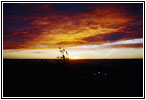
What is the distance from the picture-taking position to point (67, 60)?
750cm

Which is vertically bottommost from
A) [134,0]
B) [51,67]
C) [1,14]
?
[51,67]

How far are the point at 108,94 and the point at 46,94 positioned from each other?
116 inches

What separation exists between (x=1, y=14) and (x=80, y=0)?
8.38 ft

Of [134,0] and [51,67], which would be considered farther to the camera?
[51,67]

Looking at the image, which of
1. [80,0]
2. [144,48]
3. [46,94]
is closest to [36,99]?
[46,94]

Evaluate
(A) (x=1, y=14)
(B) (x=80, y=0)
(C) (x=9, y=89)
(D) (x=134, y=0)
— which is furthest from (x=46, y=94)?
(D) (x=134, y=0)

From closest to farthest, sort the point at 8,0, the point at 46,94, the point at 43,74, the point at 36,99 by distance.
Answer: the point at 36,99
the point at 8,0
the point at 46,94
the point at 43,74

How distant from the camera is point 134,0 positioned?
4.91m

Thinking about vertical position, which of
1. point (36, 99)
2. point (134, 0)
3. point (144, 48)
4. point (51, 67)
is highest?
point (134, 0)

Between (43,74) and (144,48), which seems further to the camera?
(43,74)

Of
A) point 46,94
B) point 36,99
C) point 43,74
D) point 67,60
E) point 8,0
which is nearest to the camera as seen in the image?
point 36,99

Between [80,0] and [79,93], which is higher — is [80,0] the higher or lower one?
the higher one

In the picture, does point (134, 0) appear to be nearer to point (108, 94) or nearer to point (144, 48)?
point (144, 48)

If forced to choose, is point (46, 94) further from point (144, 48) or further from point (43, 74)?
point (144, 48)
